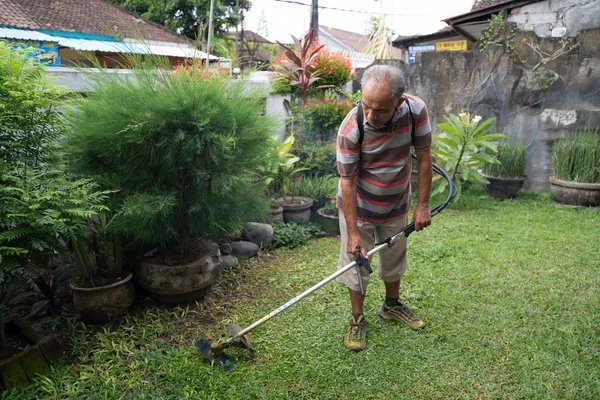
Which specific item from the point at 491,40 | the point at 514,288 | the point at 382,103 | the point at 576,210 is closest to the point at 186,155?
the point at 382,103

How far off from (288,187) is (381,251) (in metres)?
2.44

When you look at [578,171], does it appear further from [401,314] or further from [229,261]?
[229,261]

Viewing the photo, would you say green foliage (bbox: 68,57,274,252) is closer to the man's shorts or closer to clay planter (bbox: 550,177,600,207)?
the man's shorts

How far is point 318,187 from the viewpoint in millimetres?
5750

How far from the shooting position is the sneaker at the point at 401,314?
10.4 ft

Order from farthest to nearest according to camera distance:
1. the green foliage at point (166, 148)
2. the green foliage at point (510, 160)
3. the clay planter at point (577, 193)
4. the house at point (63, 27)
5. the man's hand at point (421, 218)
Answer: the house at point (63, 27)
the green foliage at point (510, 160)
the clay planter at point (577, 193)
the green foliage at point (166, 148)
the man's hand at point (421, 218)

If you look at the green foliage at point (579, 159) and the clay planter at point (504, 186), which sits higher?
the green foliage at point (579, 159)

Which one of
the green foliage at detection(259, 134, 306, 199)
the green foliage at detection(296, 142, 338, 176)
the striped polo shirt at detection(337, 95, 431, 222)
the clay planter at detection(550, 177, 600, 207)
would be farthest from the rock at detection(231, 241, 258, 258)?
the clay planter at detection(550, 177, 600, 207)

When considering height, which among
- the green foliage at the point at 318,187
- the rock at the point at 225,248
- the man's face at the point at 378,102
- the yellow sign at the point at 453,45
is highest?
the yellow sign at the point at 453,45

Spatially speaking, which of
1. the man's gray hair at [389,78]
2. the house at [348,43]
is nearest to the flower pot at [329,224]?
the man's gray hair at [389,78]

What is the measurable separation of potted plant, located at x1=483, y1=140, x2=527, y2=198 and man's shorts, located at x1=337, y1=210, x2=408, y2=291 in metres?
4.18

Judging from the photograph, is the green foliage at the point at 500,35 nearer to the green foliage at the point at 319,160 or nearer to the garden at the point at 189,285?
the green foliage at the point at 319,160

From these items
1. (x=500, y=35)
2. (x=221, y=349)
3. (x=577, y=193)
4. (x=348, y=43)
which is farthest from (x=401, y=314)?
(x=348, y=43)

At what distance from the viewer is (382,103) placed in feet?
7.80
